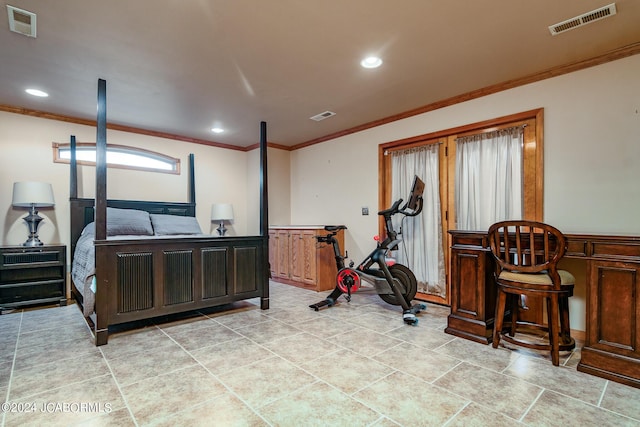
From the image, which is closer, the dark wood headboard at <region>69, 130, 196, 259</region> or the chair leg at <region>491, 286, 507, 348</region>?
the chair leg at <region>491, 286, 507, 348</region>

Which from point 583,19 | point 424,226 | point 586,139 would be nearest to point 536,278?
point 586,139

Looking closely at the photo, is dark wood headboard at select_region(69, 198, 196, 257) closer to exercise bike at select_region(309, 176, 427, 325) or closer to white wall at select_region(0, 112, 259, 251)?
white wall at select_region(0, 112, 259, 251)

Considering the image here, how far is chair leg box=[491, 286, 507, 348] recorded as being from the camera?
261cm

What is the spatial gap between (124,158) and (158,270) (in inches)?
108

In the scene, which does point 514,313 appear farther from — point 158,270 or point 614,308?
point 158,270

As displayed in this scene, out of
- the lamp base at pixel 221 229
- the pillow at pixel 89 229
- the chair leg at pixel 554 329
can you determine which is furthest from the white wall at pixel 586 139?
the pillow at pixel 89 229

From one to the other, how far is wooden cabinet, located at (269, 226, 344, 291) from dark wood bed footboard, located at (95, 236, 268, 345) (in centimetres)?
125

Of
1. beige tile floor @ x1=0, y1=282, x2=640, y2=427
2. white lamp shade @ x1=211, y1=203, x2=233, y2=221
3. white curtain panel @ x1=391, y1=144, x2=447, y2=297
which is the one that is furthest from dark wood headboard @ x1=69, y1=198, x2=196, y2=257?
white curtain panel @ x1=391, y1=144, x2=447, y2=297

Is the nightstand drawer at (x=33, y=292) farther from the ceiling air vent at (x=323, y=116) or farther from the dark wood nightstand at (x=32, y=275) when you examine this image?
the ceiling air vent at (x=323, y=116)

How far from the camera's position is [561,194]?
3070 mm

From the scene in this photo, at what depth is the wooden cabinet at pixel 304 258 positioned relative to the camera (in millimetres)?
4957

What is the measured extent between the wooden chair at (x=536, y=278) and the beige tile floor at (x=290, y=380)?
0.51ft

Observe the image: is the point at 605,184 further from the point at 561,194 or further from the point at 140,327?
the point at 140,327

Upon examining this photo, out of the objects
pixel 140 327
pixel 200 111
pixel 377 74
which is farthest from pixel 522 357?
pixel 200 111
